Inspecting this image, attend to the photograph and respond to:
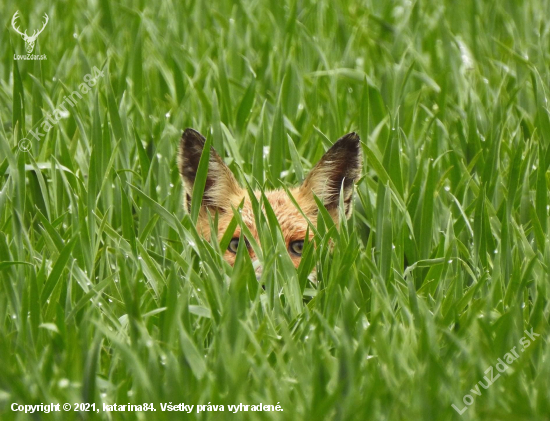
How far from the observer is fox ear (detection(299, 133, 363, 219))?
12.8ft

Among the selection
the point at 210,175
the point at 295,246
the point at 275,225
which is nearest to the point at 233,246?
the point at 295,246

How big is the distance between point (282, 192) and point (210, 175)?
39 cm

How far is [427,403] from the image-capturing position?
2348 millimetres

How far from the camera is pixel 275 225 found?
134 inches

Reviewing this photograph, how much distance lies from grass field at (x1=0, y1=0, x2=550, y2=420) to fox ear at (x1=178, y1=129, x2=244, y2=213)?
0.08m

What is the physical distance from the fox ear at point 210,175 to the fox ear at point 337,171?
360 mm

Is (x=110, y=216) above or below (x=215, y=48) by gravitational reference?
below

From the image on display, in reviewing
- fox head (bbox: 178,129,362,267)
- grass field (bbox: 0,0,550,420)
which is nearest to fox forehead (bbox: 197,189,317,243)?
fox head (bbox: 178,129,362,267)

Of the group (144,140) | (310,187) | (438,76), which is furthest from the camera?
(438,76)

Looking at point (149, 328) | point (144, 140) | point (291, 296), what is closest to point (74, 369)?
point (149, 328)

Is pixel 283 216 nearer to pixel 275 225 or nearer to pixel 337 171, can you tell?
pixel 337 171

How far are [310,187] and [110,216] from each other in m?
0.98

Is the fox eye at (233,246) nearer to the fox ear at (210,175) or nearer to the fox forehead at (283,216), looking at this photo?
the fox forehead at (283,216)

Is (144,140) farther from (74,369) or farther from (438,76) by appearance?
(74,369)
